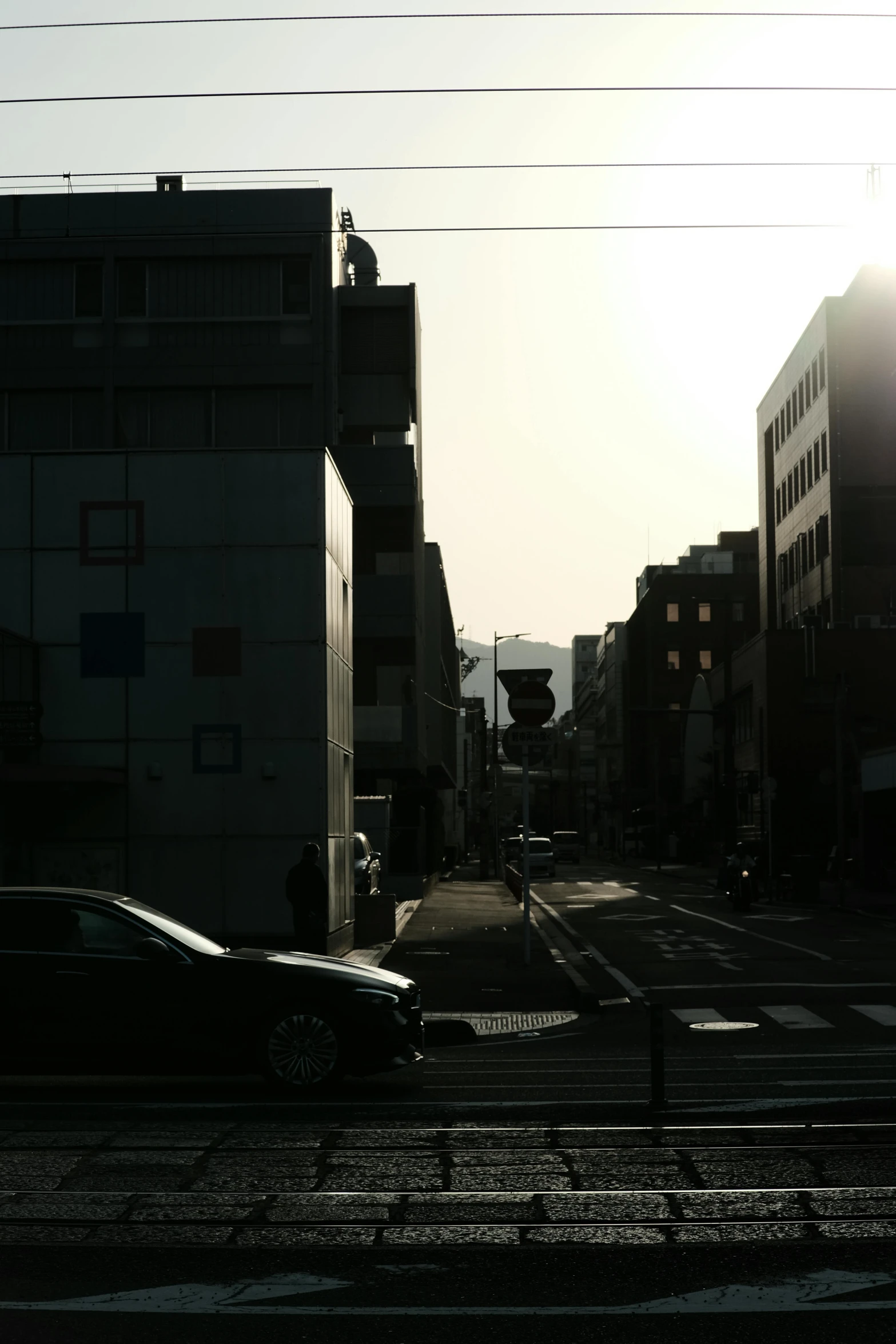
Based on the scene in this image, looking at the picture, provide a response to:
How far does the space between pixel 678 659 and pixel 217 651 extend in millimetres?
110072

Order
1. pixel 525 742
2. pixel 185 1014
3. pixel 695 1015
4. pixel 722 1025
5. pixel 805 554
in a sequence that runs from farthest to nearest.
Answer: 1. pixel 805 554
2. pixel 525 742
3. pixel 695 1015
4. pixel 722 1025
5. pixel 185 1014

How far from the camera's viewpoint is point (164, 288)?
50.8m

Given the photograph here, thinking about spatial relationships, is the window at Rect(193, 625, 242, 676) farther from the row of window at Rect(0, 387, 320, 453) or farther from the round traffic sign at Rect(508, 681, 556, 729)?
the row of window at Rect(0, 387, 320, 453)

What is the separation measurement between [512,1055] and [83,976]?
13.8 feet

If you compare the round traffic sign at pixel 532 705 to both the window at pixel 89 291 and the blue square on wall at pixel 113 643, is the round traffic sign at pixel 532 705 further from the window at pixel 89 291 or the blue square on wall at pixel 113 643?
the window at pixel 89 291

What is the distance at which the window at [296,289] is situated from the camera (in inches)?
1984

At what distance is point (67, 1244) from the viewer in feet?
21.9

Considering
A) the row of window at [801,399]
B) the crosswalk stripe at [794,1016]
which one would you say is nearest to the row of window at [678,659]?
the row of window at [801,399]

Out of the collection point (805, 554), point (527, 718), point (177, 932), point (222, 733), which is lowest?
point (177, 932)

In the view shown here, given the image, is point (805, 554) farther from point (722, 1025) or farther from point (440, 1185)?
point (440, 1185)

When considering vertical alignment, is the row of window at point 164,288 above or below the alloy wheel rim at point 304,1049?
above

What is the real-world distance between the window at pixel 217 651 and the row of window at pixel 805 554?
58.1 meters

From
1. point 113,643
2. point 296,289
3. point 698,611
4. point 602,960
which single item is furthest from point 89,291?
point 698,611

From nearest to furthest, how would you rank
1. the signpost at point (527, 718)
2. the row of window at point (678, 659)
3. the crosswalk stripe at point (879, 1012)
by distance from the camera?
the crosswalk stripe at point (879, 1012) → the signpost at point (527, 718) → the row of window at point (678, 659)
